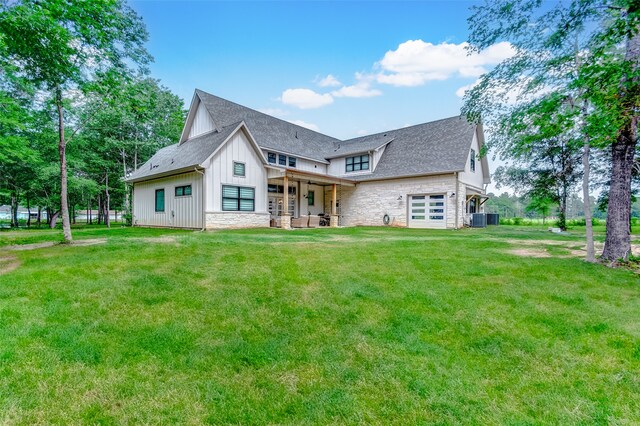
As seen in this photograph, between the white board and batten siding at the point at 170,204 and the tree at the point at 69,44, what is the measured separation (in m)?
6.27

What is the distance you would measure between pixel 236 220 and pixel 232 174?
2.42 m

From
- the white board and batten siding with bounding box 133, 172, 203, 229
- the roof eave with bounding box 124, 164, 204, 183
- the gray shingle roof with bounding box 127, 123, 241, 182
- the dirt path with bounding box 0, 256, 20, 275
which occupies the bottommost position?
the dirt path with bounding box 0, 256, 20, 275

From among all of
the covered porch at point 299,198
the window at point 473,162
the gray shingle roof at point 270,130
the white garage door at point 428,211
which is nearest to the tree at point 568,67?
the white garage door at point 428,211

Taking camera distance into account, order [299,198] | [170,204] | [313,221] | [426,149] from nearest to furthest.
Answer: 1. [170,204]
2. [313,221]
3. [426,149]
4. [299,198]

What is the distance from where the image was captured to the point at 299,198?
68.9 ft

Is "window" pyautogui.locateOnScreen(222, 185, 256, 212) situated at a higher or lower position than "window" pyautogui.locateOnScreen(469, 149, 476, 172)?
lower

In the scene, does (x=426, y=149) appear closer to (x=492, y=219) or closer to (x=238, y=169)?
(x=492, y=219)

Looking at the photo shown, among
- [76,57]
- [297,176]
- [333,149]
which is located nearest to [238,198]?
[297,176]

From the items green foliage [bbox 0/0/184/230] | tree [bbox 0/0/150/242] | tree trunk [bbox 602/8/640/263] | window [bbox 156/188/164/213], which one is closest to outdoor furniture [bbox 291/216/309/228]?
window [bbox 156/188/164/213]

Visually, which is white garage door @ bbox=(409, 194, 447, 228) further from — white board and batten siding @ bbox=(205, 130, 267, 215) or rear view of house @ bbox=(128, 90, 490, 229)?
→ white board and batten siding @ bbox=(205, 130, 267, 215)

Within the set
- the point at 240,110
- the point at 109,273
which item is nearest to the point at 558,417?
the point at 109,273

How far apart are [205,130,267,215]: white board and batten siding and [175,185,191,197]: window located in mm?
1677

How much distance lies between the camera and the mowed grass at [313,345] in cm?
238

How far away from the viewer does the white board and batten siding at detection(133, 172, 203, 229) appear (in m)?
15.1
